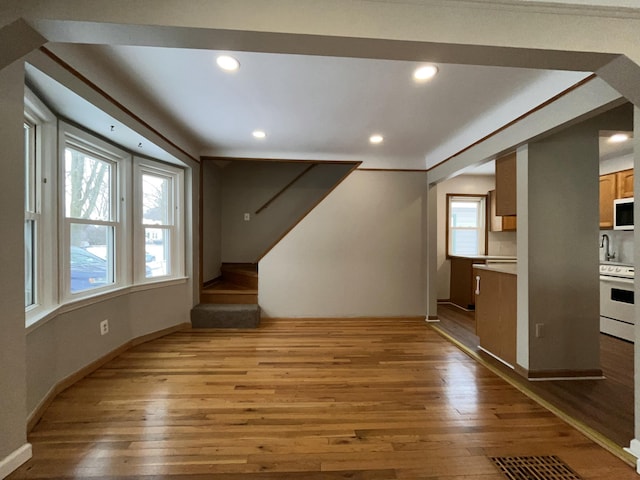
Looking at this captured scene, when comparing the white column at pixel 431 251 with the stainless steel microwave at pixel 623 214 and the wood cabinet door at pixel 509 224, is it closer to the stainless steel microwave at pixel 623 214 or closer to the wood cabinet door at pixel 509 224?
the wood cabinet door at pixel 509 224

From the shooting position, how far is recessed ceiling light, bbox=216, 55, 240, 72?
187 cm

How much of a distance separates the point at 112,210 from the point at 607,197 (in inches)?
247

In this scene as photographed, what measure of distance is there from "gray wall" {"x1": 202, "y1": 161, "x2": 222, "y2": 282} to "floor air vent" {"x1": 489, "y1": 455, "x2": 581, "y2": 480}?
4.02m

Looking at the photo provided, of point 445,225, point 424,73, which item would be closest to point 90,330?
point 424,73

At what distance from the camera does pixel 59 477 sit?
1427 mm

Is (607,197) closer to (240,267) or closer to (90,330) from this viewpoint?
(240,267)

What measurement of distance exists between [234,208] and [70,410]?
12.1 ft

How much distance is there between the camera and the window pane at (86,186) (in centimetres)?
246

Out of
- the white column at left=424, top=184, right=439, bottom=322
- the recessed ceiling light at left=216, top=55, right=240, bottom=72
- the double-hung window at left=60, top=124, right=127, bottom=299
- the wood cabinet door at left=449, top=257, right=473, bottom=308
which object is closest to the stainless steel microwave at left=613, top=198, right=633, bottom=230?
the wood cabinet door at left=449, top=257, right=473, bottom=308

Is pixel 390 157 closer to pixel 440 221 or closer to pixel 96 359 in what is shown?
pixel 440 221

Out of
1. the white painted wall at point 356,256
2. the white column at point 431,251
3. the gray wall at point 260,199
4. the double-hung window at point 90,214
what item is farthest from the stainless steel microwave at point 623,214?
the double-hung window at point 90,214

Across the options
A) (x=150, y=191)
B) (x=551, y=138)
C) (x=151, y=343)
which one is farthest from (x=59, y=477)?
(x=551, y=138)

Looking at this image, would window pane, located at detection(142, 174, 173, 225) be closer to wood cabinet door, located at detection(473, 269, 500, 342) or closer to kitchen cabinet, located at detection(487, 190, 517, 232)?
wood cabinet door, located at detection(473, 269, 500, 342)

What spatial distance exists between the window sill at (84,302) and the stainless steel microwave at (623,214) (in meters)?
5.73
